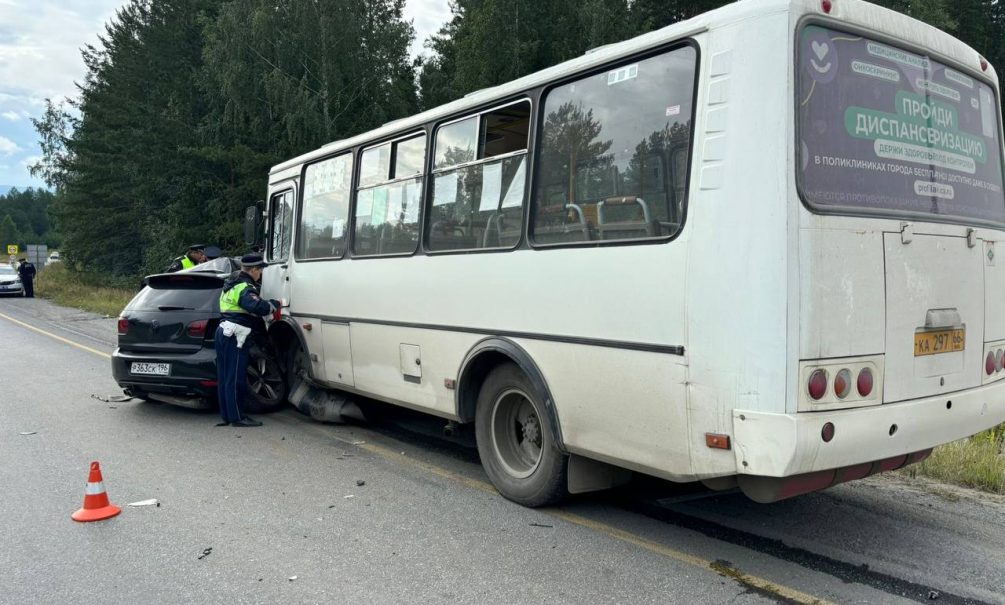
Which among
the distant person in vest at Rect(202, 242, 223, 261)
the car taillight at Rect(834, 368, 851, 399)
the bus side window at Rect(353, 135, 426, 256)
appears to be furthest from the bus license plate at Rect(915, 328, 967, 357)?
the distant person in vest at Rect(202, 242, 223, 261)

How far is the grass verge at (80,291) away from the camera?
995 inches

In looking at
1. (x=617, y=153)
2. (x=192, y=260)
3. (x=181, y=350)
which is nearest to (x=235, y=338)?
(x=181, y=350)

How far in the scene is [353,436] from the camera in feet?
24.5

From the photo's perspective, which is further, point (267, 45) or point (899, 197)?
point (267, 45)

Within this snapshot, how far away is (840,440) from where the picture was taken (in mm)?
3627

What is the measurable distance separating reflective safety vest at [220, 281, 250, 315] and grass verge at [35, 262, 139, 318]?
16.7m

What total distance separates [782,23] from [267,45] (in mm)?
29159

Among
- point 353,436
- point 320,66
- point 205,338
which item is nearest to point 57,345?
point 205,338

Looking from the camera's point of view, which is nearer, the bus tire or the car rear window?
the bus tire

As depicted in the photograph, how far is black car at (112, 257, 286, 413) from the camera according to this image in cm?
812

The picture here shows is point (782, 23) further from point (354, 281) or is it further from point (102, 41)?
point (102, 41)

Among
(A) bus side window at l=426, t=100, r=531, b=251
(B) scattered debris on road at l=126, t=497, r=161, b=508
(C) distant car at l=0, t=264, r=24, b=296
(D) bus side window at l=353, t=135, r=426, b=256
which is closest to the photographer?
(A) bus side window at l=426, t=100, r=531, b=251

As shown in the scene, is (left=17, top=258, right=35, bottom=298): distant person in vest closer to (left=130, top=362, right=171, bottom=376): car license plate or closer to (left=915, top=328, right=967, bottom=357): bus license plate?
(left=130, top=362, right=171, bottom=376): car license plate

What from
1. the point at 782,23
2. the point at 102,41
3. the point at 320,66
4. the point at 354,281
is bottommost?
the point at 354,281
